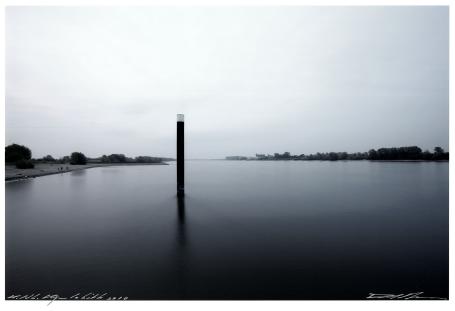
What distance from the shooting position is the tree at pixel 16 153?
3791 centimetres

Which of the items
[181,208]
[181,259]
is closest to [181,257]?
[181,259]

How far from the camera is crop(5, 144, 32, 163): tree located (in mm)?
37906

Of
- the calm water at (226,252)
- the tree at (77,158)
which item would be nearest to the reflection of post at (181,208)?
the calm water at (226,252)

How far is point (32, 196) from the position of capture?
1240 cm

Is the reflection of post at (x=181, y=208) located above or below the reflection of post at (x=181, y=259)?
above

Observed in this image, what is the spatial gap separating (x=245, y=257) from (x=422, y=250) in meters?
5.00

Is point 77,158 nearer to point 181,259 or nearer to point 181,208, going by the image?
point 181,208
